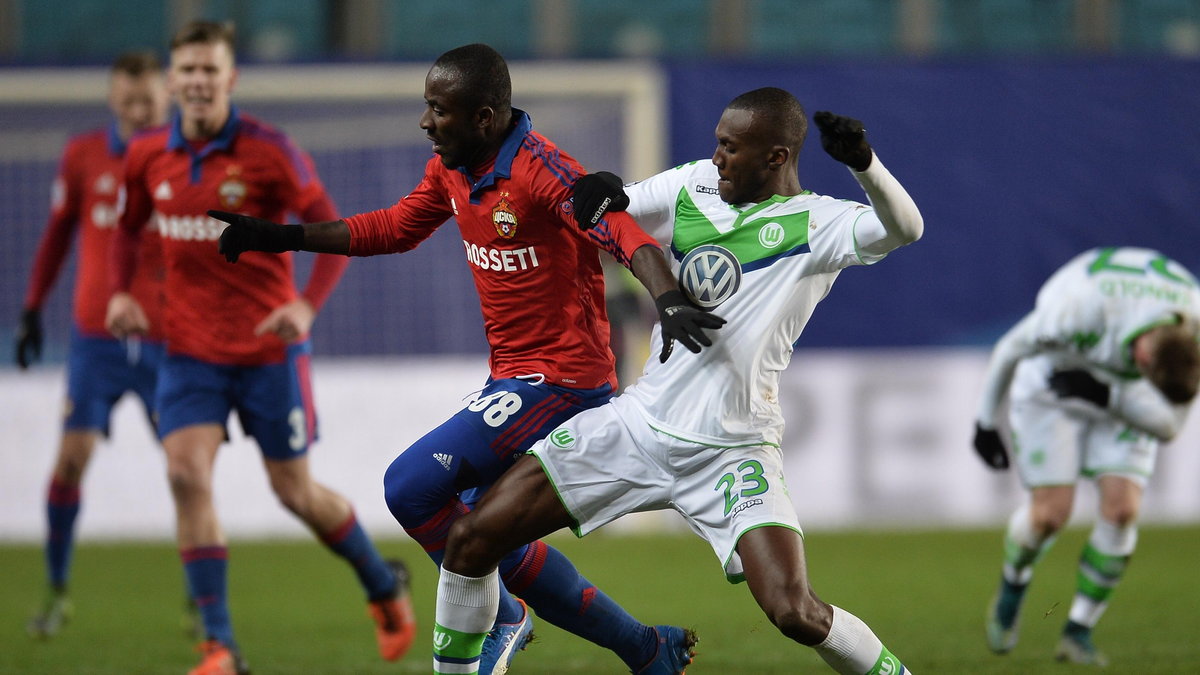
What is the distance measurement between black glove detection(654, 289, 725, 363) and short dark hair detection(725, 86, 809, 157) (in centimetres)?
62

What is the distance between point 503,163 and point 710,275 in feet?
2.38

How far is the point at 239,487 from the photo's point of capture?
11.4 m

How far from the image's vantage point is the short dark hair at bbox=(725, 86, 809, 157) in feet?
14.0

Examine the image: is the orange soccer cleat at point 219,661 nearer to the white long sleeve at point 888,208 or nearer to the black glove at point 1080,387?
the white long sleeve at point 888,208

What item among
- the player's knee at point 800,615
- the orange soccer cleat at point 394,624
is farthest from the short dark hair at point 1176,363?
the orange soccer cleat at point 394,624

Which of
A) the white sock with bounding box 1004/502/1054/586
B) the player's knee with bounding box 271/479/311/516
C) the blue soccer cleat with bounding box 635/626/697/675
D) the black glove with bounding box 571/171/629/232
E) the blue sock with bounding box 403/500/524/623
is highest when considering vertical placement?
the black glove with bounding box 571/171/629/232

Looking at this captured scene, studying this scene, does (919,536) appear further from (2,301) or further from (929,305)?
(2,301)

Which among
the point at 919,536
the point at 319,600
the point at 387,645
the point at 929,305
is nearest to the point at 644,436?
the point at 387,645

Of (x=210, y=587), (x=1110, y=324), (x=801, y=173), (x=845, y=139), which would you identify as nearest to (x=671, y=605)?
(x=1110, y=324)

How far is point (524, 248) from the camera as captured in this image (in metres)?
4.49

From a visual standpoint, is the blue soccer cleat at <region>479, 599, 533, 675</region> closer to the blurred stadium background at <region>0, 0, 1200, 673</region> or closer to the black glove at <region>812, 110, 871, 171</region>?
the black glove at <region>812, 110, 871, 171</region>

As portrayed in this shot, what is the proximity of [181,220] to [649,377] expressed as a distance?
2.36m

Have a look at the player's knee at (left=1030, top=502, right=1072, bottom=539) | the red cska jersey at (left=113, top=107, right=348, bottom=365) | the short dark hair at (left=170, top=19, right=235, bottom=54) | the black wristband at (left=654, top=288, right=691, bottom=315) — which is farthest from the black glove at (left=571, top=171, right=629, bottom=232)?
the player's knee at (left=1030, top=502, right=1072, bottom=539)

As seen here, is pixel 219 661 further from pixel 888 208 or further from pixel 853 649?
pixel 888 208
